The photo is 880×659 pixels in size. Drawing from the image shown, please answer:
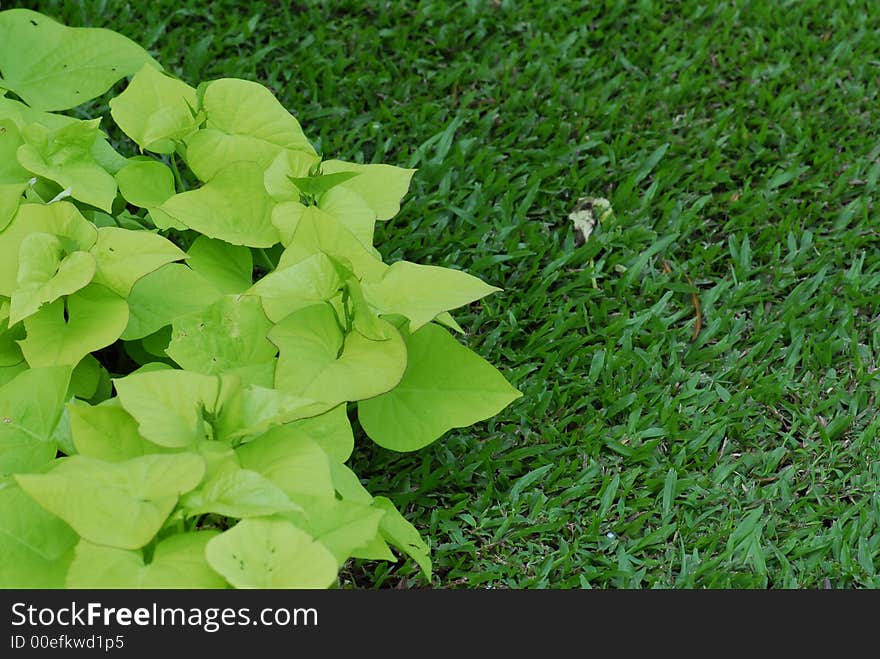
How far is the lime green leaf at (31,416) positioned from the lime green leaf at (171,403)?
0.72ft

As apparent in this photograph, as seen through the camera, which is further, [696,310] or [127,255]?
[696,310]

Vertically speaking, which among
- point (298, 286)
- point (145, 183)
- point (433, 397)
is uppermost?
point (298, 286)

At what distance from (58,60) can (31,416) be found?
1.14m

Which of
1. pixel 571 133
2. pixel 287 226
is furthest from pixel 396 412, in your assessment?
pixel 571 133

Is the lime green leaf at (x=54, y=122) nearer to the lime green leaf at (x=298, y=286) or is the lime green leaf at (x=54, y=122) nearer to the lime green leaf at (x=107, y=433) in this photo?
the lime green leaf at (x=298, y=286)

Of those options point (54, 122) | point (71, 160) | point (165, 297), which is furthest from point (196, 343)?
point (54, 122)

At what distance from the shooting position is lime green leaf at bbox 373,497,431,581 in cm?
170

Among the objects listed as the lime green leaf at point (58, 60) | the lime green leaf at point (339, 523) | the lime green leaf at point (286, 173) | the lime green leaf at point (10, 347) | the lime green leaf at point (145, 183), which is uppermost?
the lime green leaf at point (286, 173)

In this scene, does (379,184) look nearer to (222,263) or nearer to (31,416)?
(222,263)

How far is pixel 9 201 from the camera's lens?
1.94 meters

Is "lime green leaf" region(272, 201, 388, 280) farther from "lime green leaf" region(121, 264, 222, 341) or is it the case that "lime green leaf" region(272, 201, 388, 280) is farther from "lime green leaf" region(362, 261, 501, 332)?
"lime green leaf" region(121, 264, 222, 341)

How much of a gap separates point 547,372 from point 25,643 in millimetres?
1331

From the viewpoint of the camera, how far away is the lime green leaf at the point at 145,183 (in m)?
2.15

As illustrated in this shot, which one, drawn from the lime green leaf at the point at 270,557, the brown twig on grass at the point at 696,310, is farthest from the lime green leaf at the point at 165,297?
the brown twig on grass at the point at 696,310
